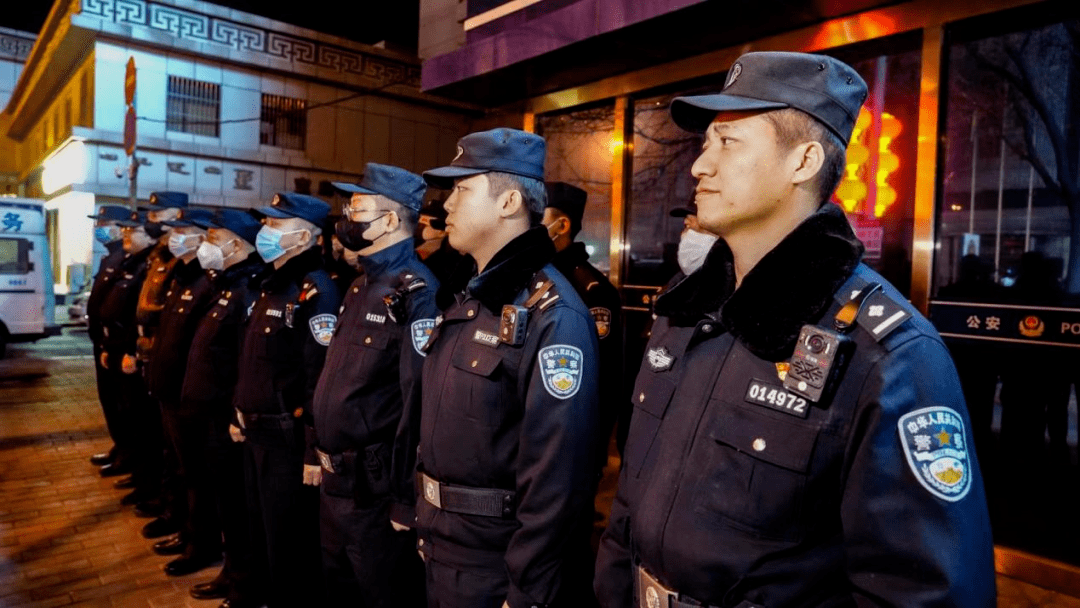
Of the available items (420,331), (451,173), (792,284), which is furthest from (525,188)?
(792,284)

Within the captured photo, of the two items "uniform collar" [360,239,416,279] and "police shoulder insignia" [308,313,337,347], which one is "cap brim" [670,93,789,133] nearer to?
"uniform collar" [360,239,416,279]

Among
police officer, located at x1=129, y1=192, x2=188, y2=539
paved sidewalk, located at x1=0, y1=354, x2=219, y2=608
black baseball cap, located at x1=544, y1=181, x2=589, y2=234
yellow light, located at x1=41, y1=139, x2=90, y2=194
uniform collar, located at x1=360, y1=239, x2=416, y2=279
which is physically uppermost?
yellow light, located at x1=41, y1=139, x2=90, y2=194

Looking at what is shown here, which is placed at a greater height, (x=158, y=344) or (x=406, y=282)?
(x=406, y=282)

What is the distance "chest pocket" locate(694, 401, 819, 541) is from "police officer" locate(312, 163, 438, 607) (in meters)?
1.70

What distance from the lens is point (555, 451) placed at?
219 centimetres

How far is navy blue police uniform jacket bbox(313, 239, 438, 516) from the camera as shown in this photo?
3.12 meters

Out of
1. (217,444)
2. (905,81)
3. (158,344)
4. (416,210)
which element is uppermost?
(905,81)

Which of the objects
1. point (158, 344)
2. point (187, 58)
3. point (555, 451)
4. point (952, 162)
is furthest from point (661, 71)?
point (187, 58)

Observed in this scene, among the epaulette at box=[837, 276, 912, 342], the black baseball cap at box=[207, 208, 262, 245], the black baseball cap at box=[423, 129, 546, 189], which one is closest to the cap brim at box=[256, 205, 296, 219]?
the black baseball cap at box=[207, 208, 262, 245]

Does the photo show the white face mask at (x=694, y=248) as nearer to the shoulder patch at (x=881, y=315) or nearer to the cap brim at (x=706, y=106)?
the cap brim at (x=706, y=106)

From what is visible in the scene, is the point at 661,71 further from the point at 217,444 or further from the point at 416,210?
the point at 217,444

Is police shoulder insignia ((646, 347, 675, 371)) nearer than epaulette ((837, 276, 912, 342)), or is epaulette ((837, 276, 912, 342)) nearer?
epaulette ((837, 276, 912, 342))

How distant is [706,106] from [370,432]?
2168 millimetres

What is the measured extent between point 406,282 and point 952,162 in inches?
157
